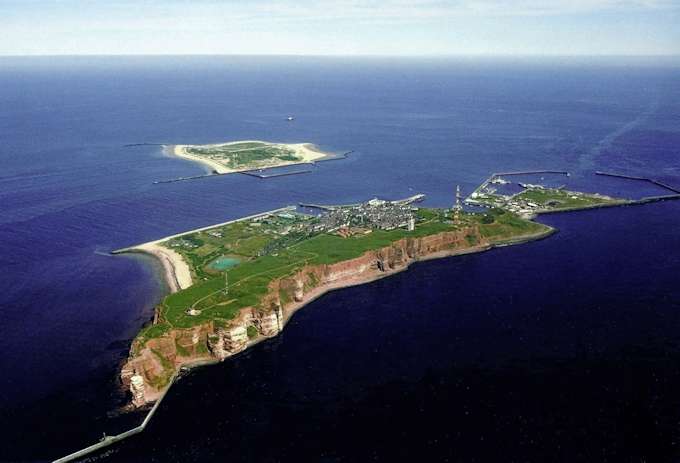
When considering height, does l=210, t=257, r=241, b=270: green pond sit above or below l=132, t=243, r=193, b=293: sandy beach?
above

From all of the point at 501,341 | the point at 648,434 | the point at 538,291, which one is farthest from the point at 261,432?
the point at 538,291

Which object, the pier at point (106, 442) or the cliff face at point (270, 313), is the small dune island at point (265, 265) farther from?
the pier at point (106, 442)

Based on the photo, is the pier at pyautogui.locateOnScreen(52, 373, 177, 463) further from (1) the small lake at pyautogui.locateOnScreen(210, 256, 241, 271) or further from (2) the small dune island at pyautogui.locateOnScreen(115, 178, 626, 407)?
(1) the small lake at pyautogui.locateOnScreen(210, 256, 241, 271)

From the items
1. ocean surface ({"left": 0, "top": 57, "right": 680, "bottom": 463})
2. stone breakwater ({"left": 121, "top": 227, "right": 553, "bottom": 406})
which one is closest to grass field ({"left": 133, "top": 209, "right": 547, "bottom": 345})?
stone breakwater ({"left": 121, "top": 227, "right": 553, "bottom": 406})

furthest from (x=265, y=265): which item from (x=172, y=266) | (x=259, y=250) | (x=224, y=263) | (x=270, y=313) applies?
(x=172, y=266)

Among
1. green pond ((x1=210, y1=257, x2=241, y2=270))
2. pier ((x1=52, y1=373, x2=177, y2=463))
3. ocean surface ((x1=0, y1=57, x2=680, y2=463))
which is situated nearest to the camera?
pier ((x1=52, y1=373, x2=177, y2=463))

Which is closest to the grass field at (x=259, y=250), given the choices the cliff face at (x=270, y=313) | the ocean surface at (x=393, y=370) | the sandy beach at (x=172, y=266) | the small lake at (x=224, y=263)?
the small lake at (x=224, y=263)

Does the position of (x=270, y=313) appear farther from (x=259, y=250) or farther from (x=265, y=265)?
(x=259, y=250)
